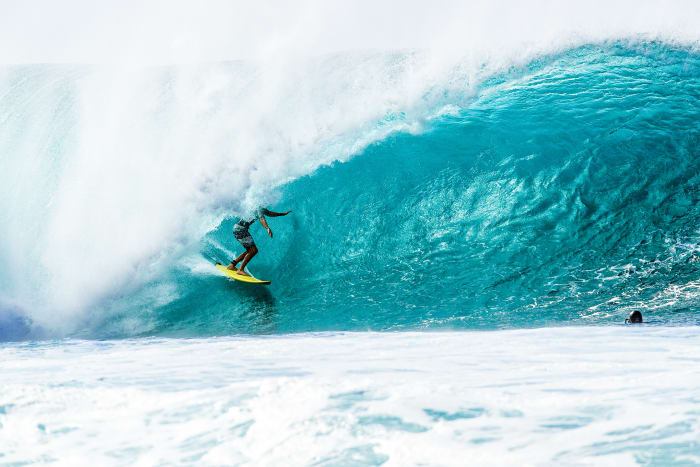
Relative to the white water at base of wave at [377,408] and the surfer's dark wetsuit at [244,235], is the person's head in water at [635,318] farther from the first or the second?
the surfer's dark wetsuit at [244,235]

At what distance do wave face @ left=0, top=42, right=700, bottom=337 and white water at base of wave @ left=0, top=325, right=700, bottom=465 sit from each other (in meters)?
1.76

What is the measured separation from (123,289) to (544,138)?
6985 millimetres

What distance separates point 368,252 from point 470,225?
1.48 metres

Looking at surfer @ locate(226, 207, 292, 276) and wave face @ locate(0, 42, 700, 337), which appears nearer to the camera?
wave face @ locate(0, 42, 700, 337)

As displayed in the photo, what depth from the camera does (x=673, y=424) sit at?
316 cm

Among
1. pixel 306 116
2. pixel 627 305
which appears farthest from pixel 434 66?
pixel 627 305

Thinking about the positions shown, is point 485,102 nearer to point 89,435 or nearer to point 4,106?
point 89,435

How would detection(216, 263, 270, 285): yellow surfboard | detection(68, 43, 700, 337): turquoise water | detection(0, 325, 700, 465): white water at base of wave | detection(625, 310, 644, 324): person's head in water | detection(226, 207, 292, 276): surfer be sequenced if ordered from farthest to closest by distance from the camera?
detection(226, 207, 292, 276): surfer < detection(216, 263, 270, 285): yellow surfboard < detection(68, 43, 700, 337): turquoise water < detection(625, 310, 644, 324): person's head in water < detection(0, 325, 700, 465): white water at base of wave

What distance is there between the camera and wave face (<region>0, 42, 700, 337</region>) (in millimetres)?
6742

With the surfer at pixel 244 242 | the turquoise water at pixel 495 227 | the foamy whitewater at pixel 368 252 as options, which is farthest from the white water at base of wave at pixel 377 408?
the surfer at pixel 244 242

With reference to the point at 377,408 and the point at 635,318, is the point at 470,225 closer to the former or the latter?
the point at 635,318

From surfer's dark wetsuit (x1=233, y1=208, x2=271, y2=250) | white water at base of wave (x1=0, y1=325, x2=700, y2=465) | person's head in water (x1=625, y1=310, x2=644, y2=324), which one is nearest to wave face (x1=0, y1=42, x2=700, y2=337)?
person's head in water (x1=625, y1=310, x2=644, y2=324)

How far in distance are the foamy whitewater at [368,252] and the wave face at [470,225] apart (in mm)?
39

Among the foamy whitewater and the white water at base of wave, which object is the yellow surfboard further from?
the white water at base of wave
